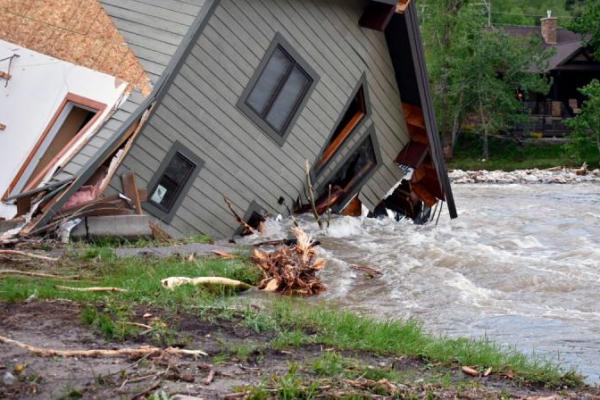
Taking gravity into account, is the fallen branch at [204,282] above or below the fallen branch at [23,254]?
below

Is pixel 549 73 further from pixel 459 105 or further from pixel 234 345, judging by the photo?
pixel 234 345

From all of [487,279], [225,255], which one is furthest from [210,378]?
[487,279]

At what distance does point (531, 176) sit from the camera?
41.4m

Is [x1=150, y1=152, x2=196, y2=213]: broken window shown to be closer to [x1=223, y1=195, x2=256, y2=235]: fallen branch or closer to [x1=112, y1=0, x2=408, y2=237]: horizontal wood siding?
[x1=112, y1=0, x2=408, y2=237]: horizontal wood siding

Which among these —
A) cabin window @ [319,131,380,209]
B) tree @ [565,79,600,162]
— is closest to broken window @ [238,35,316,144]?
cabin window @ [319,131,380,209]

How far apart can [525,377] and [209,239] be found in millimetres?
7989

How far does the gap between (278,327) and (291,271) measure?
3530 mm

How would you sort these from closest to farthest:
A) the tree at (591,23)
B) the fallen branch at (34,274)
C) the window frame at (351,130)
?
the fallen branch at (34,274), the window frame at (351,130), the tree at (591,23)

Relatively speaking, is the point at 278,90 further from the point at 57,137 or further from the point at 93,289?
the point at 93,289

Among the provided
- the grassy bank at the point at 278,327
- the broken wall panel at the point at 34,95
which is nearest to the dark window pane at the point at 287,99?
the broken wall panel at the point at 34,95

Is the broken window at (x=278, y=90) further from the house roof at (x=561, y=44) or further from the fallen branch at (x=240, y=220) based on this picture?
the house roof at (x=561, y=44)

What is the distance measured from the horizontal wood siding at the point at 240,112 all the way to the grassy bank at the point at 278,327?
472 centimetres

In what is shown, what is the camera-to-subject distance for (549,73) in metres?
54.5

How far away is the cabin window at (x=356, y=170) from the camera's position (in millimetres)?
19000
